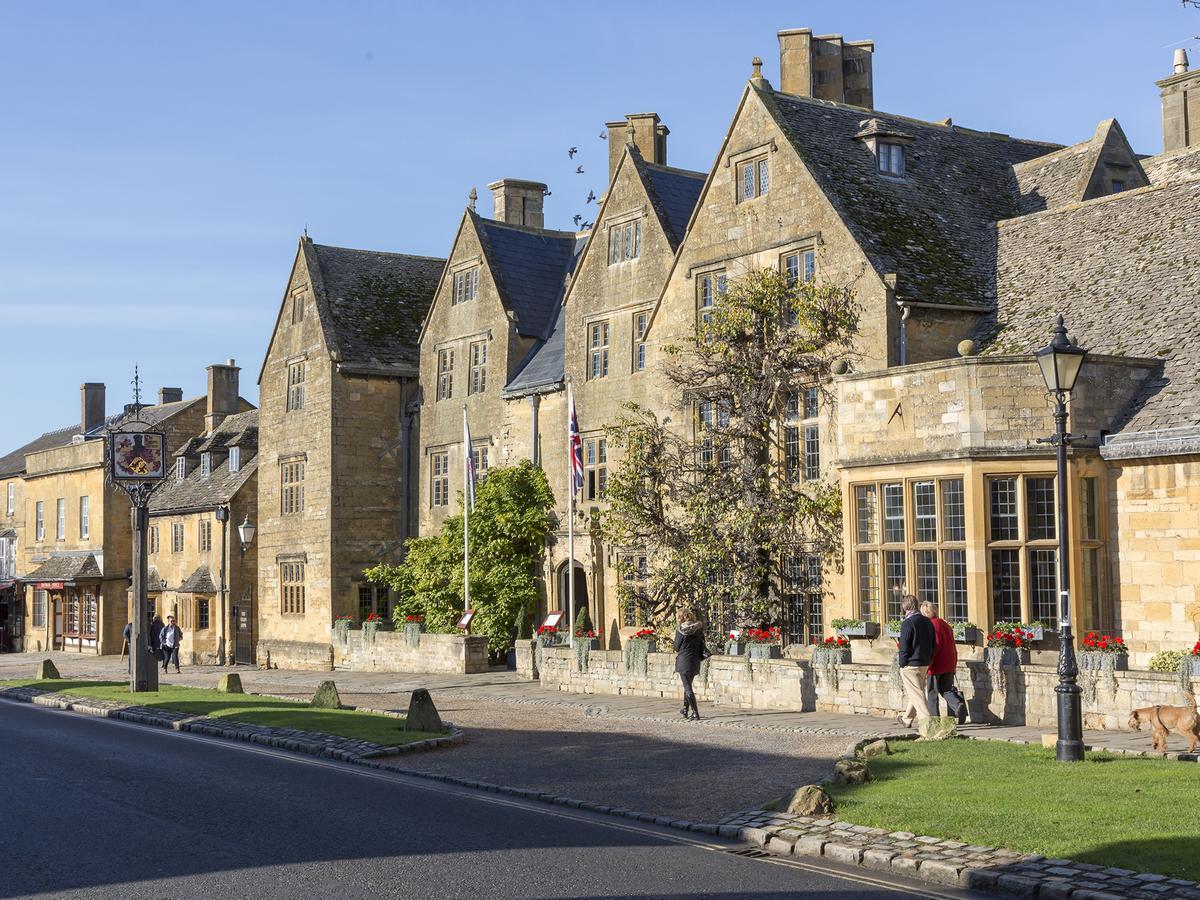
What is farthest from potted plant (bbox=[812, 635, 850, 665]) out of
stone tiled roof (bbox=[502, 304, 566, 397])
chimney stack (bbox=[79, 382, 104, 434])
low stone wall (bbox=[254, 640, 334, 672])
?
chimney stack (bbox=[79, 382, 104, 434])

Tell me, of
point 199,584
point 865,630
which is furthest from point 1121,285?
point 199,584

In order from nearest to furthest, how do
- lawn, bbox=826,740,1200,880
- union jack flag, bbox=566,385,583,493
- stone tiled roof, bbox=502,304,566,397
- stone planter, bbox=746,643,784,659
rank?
lawn, bbox=826,740,1200,880 < stone planter, bbox=746,643,784,659 < union jack flag, bbox=566,385,583,493 < stone tiled roof, bbox=502,304,566,397

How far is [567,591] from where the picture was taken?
3638 centimetres

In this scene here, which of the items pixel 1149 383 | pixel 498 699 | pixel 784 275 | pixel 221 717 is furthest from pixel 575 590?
pixel 1149 383

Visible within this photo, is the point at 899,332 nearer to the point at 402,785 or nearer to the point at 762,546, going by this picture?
the point at 762,546

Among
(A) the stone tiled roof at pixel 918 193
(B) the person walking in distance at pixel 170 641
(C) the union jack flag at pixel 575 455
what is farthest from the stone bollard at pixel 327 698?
(B) the person walking in distance at pixel 170 641

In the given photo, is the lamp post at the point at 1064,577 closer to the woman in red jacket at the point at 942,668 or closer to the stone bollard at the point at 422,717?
the woman in red jacket at the point at 942,668

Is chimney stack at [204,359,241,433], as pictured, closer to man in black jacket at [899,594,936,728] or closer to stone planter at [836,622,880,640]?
stone planter at [836,622,880,640]

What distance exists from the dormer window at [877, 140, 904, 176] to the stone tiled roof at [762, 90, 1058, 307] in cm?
18

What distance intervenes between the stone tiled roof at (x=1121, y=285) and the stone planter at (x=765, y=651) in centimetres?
645

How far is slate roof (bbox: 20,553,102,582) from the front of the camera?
191 feet

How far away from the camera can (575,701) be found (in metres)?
25.8

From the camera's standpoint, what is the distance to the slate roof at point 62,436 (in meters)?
63.2

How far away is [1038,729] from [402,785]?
825 cm
